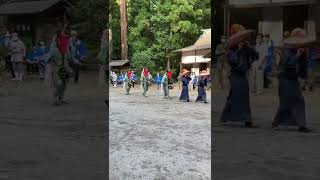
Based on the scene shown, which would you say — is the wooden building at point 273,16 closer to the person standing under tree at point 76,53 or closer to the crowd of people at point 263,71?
the crowd of people at point 263,71

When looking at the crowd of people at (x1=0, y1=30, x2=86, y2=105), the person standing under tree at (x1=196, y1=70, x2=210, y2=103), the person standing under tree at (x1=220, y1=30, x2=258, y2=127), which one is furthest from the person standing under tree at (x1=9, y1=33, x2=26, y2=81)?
the person standing under tree at (x1=220, y1=30, x2=258, y2=127)

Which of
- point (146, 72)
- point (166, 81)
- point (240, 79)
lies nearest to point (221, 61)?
point (240, 79)

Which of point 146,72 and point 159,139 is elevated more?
point 146,72

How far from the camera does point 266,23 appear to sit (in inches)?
184

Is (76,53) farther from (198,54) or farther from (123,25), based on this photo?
(198,54)

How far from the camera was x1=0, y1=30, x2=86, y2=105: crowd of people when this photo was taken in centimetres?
510

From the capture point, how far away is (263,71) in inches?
186

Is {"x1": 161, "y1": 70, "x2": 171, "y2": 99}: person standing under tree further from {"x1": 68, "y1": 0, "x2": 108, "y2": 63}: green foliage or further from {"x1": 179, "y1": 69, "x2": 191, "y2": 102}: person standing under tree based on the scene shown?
{"x1": 68, "y1": 0, "x2": 108, "y2": 63}: green foliage

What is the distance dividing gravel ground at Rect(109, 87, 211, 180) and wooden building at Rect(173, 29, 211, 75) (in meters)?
0.30

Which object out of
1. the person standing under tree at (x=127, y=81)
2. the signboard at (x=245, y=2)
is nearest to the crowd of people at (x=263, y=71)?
the signboard at (x=245, y=2)

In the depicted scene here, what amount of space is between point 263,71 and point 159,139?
1316 mm

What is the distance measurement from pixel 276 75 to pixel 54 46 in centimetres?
202

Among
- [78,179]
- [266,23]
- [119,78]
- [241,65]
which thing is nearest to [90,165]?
[78,179]

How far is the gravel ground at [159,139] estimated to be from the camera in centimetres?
546
